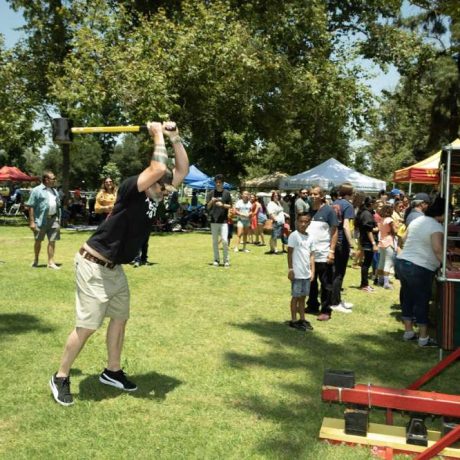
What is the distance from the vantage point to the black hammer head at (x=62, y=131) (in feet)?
16.5

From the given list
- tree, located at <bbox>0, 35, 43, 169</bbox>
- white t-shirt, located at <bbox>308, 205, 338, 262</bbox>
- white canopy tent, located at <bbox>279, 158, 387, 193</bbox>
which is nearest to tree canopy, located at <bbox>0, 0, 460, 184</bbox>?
tree, located at <bbox>0, 35, 43, 169</bbox>

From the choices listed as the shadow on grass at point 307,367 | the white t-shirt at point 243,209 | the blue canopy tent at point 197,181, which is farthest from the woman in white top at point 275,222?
the blue canopy tent at point 197,181

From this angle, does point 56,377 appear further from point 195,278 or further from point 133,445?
point 195,278

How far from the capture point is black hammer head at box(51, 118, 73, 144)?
16.5ft

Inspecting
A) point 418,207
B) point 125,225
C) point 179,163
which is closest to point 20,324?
point 125,225

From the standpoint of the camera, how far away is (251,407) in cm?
455

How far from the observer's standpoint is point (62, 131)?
5.06m

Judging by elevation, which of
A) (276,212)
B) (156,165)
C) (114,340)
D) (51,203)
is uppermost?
(156,165)

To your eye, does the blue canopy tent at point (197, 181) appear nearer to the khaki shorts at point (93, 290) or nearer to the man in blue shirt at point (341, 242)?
the man in blue shirt at point (341, 242)

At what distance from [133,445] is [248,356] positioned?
2.30m

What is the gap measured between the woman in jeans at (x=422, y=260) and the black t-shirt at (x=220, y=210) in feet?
18.2

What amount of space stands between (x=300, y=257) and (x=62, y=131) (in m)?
3.19

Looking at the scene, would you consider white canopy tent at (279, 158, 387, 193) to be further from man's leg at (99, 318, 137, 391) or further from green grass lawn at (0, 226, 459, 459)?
man's leg at (99, 318, 137, 391)

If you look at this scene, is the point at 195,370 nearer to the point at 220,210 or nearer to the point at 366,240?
the point at 366,240
